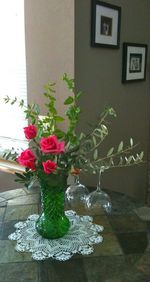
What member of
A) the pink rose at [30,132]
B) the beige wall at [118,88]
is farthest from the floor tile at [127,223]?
the beige wall at [118,88]

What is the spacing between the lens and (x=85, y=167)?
121 cm

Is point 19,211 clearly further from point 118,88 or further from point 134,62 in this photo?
point 134,62

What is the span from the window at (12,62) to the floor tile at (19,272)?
4.91 feet

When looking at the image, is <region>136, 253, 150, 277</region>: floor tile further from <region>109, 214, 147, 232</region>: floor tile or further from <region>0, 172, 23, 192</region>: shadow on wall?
<region>0, 172, 23, 192</region>: shadow on wall

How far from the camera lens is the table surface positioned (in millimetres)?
1037

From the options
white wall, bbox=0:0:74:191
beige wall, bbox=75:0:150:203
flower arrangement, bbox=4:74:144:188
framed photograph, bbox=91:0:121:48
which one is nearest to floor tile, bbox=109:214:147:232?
flower arrangement, bbox=4:74:144:188

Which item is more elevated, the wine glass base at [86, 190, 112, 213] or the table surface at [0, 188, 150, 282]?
the wine glass base at [86, 190, 112, 213]

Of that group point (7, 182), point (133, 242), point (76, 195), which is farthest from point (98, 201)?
point (7, 182)

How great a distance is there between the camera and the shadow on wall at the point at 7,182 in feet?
8.16

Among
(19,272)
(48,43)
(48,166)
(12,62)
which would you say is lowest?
(19,272)

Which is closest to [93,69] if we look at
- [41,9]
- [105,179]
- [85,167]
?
[41,9]

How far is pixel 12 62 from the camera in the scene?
2.41m

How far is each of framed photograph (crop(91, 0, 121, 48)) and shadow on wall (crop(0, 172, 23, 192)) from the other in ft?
3.92

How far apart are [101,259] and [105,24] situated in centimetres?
148
